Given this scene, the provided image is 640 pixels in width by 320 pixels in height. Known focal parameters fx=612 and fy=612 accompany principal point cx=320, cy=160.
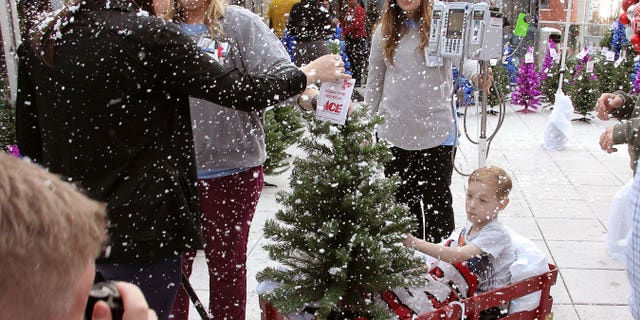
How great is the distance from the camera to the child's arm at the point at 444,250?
2768 millimetres

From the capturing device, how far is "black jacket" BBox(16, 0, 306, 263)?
1839 millimetres

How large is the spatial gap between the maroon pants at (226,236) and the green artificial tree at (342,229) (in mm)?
227

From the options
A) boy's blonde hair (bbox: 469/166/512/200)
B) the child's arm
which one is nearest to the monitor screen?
boy's blonde hair (bbox: 469/166/512/200)

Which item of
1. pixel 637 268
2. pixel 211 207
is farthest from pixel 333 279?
pixel 637 268

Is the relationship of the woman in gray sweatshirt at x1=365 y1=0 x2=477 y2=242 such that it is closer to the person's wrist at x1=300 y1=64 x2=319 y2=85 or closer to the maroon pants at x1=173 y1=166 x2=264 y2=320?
the maroon pants at x1=173 y1=166 x2=264 y2=320

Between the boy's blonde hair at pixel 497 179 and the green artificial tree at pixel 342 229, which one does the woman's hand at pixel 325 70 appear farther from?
the boy's blonde hair at pixel 497 179

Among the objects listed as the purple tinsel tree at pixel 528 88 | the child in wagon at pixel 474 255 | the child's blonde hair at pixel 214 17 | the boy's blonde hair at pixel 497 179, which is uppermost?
the child's blonde hair at pixel 214 17

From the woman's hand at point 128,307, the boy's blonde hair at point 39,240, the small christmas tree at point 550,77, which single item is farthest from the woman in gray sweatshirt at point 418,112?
the small christmas tree at point 550,77

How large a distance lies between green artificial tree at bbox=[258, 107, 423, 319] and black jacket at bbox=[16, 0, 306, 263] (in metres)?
0.55

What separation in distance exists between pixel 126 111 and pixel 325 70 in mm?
861

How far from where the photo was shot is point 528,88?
10.9 m

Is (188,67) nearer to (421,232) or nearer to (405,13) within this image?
(405,13)

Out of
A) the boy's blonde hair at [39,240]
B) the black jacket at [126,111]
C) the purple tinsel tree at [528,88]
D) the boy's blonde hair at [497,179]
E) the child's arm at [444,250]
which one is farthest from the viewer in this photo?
the purple tinsel tree at [528,88]

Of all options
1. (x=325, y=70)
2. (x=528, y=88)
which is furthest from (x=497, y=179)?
(x=528, y=88)
